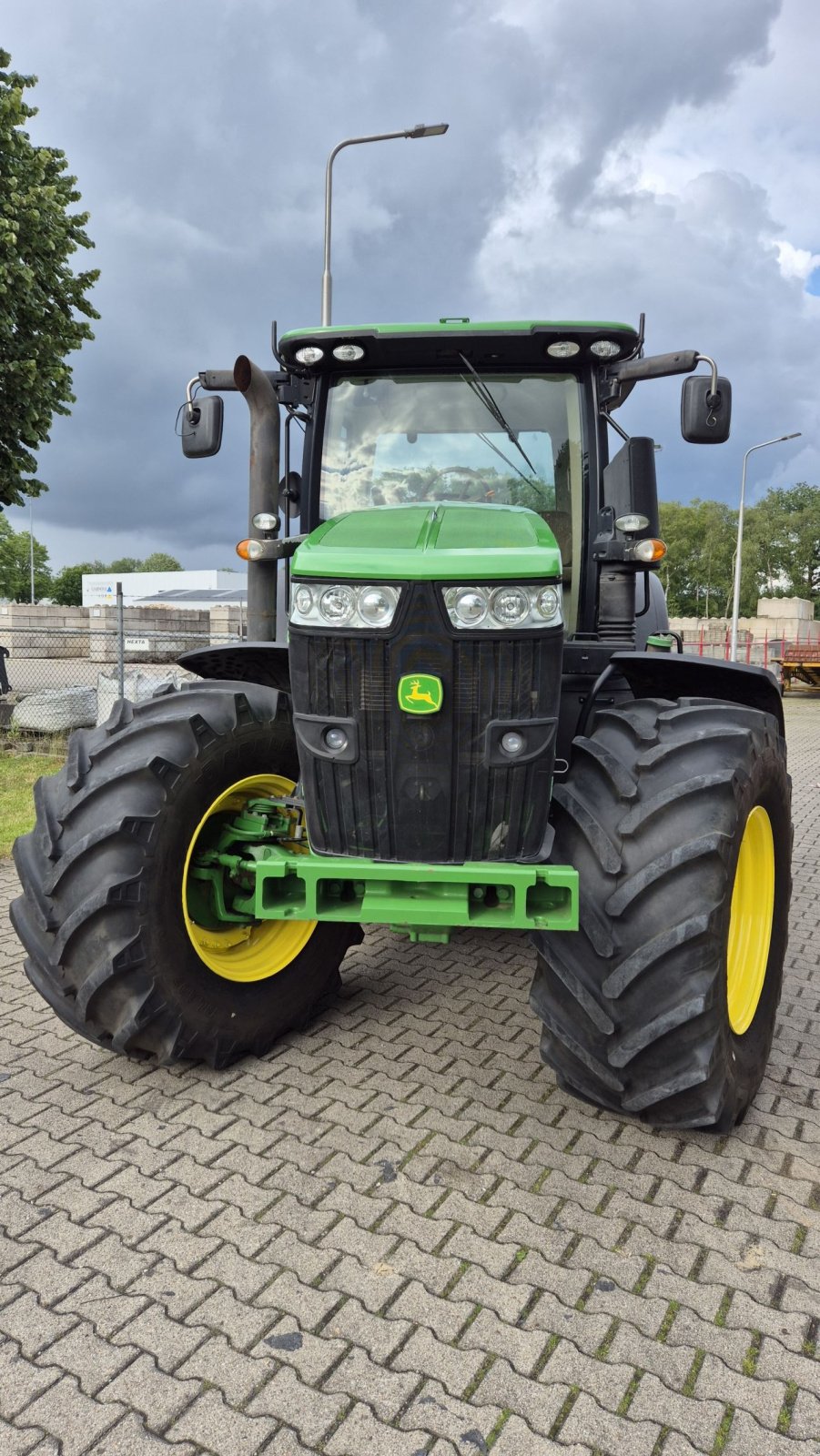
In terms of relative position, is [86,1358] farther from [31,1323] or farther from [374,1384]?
[374,1384]

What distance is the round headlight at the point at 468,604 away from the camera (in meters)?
2.72

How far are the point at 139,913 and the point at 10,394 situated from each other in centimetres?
1019

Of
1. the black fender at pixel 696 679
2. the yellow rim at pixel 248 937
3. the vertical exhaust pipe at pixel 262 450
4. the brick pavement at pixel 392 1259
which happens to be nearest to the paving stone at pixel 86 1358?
the brick pavement at pixel 392 1259

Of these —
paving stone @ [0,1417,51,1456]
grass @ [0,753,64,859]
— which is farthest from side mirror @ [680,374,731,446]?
grass @ [0,753,64,859]

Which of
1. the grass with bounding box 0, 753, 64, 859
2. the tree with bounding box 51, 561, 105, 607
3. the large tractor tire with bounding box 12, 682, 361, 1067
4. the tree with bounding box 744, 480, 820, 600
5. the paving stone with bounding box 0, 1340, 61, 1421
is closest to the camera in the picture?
the paving stone with bounding box 0, 1340, 61, 1421

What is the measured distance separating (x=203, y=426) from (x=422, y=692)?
80.3 inches

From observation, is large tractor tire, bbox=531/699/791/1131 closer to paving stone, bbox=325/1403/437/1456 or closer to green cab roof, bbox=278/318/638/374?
paving stone, bbox=325/1403/437/1456

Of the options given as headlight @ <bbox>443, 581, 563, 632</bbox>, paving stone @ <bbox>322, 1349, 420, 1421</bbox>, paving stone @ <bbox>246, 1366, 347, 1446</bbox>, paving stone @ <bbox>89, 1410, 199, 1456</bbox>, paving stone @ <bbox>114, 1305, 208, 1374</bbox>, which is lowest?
paving stone @ <bbox>89, 1410, 199, 1456</bbox>

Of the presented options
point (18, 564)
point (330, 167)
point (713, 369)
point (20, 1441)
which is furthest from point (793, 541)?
point (20, 1441)

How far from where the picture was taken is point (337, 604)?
278 centimetres

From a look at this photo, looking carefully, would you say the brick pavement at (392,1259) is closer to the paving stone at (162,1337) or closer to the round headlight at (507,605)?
the paving stone at (162,1337)

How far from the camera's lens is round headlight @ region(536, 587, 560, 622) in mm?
2779

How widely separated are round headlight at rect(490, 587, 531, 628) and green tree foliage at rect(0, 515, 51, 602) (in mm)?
61948

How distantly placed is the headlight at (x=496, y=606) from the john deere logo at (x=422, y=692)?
165mm
